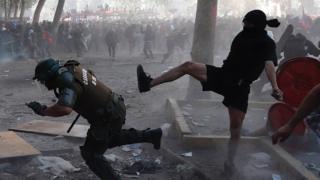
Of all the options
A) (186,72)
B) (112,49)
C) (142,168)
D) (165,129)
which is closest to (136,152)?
(142,168)

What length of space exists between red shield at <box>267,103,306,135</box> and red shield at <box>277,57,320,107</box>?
0.09 meters

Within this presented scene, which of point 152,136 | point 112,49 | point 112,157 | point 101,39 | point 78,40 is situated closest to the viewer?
point 152,136

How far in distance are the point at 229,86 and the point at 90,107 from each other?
1.48 m

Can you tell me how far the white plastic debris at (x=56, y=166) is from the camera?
5438 mm

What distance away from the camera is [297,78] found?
584 centimetres

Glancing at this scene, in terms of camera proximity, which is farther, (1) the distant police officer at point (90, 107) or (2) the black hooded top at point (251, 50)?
(2) the black hooded top at point (251, 50)

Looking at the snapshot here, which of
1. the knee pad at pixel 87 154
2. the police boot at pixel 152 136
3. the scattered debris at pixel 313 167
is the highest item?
the police boot at pixel 152 136

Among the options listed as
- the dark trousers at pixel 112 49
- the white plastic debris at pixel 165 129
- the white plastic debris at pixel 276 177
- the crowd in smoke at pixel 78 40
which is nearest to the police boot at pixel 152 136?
the white plastic debris at pixel 276 177

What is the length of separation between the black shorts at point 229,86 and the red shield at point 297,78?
43.6 inches

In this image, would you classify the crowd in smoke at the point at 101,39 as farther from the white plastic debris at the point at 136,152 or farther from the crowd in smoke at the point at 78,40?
the white plastic debris at the point at 136,152

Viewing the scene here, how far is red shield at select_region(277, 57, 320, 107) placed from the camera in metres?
5.68

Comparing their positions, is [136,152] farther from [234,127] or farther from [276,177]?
[276,177]

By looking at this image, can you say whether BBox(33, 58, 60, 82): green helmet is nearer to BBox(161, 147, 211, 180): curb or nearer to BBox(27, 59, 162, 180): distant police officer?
BBox(27, 59, 162, 180): distant police officer

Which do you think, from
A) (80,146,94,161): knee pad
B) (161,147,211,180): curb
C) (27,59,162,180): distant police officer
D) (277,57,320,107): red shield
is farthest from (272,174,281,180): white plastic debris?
(80,146,94,161): knee pad
